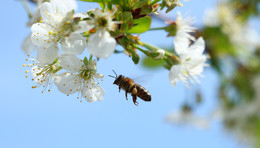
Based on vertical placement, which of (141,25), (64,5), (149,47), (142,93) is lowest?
(142,93)

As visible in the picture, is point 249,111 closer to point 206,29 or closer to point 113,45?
point 206,29

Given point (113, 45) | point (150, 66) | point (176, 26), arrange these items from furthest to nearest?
point (150, 66) → point (176, 26) → point (113, 45)

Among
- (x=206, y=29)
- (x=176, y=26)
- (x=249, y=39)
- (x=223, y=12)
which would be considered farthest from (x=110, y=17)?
(x=249, y=39)

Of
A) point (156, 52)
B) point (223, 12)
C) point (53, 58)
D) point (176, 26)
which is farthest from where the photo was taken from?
point (223, 12)

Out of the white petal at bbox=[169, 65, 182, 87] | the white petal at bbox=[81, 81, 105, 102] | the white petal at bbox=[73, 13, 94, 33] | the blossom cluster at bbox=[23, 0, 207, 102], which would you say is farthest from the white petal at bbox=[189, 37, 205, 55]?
the white petal at bbox=[73, 13, 94, 33]

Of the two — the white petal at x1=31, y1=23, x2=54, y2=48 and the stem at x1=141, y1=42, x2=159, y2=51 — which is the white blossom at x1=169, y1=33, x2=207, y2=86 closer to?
the stem at x1=141, y1=42, x2=159, y2=51

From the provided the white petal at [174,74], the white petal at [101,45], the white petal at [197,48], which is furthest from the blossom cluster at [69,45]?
the white petal at [197,48]

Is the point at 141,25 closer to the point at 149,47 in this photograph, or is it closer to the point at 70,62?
the point at 149,47

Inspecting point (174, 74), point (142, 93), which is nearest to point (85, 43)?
point (142, 93)
